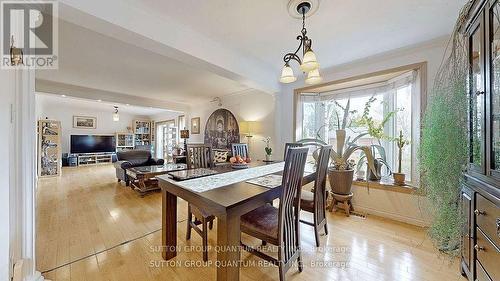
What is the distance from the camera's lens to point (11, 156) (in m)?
1.15

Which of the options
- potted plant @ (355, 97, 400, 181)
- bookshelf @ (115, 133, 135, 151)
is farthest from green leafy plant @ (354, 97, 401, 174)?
bookshelf @ (115, 133, 135, 151)

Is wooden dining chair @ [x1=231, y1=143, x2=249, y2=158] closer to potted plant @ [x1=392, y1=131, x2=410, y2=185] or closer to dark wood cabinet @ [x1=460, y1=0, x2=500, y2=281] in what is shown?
potted plant @ [x1=392, y1=131, x2=410, y2=185]

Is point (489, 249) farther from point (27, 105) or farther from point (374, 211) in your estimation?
point (27, 105)

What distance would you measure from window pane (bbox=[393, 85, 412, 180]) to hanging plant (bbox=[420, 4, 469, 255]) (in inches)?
47.9

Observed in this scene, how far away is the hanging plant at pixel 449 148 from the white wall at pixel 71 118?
8888 mm

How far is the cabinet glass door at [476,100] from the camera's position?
1200 millimetres

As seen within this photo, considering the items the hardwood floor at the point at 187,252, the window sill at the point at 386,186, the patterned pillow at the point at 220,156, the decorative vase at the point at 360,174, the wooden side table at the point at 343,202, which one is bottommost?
the hardwood floor at the point at 187,252

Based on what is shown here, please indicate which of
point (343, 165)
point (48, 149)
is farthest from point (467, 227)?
point (48, 149)

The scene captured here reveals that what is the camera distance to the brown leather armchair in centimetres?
436

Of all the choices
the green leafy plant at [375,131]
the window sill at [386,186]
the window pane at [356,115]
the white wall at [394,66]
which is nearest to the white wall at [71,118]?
the window pane at [356,115]

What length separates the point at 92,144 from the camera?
773 centimetres

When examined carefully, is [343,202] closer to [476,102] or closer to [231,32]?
[476,102]

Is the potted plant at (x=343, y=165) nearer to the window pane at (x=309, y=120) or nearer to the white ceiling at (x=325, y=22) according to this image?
the window pane at (x=309, y=120)

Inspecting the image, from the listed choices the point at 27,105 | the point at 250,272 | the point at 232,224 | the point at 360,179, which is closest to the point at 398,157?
the point at 360,179
